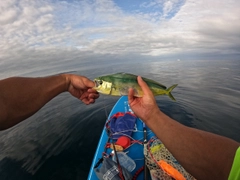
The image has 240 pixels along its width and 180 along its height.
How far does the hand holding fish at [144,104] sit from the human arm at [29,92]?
44.5 inches

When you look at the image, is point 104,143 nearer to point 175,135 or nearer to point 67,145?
point 67,145

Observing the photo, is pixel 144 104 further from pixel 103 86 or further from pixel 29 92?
pixel 29 92

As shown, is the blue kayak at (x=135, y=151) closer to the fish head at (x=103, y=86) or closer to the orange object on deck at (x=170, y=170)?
the orange object on deck at (x=170, y=170)

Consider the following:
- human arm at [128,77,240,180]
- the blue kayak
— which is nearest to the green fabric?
human arm at [128,77,240,180]

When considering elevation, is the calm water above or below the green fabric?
below

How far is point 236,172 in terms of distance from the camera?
1685 millimetres

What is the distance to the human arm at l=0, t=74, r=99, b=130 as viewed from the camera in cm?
240

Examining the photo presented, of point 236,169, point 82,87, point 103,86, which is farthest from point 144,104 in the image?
point 82,87

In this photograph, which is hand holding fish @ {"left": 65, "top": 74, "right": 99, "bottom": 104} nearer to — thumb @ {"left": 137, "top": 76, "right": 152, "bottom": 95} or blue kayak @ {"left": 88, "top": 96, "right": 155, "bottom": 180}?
thumb @ {"left": 137, "top": 76, "right": 152, "bottom": 95}

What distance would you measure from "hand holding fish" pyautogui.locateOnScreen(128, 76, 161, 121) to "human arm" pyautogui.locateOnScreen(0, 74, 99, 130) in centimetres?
113

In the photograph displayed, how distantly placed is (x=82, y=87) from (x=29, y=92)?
1.12m

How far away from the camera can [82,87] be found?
3.56m

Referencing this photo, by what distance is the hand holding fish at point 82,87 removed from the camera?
347 centimetres

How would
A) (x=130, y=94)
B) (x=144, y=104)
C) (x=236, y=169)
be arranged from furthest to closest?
(x=130, y=94) → (x=144, y=104) → (x=236, y=169)
